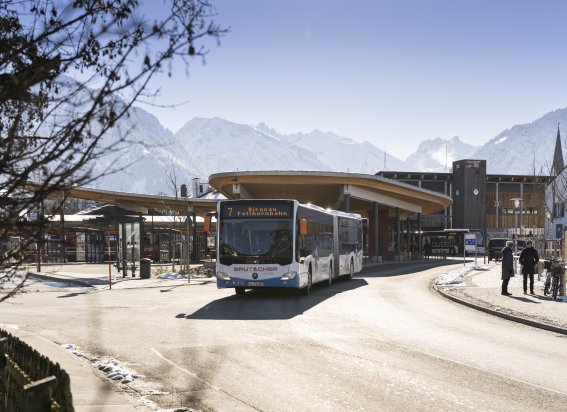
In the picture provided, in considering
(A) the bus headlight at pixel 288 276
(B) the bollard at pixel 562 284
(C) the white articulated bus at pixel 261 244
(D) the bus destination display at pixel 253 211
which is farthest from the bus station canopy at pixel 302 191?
(B) the bollard at pixel 562 284


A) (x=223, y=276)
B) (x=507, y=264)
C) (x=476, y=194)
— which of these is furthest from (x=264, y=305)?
(x=476, y=194)

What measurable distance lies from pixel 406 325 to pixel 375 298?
7167 millimetres

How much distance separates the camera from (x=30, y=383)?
5418 millimetres

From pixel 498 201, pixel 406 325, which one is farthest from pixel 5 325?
pixel 498 201

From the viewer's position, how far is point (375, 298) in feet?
75.6

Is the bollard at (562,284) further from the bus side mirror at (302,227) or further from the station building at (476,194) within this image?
the station building at (476,194)

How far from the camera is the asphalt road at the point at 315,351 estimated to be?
852 cm

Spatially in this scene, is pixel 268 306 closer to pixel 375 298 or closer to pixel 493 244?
pixel 375 298

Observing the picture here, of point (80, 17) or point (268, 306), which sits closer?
point (80, 17)

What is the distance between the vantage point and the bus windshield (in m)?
21.5

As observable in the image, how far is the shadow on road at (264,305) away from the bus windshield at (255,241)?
1.28 meters

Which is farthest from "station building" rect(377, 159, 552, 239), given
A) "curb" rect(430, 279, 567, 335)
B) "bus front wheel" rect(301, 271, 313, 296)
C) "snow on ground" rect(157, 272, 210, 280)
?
"curb" rect(430, 279, 567, 335)

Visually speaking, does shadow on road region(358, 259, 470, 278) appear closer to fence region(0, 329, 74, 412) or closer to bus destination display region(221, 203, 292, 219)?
bus destination display region(221, 203, 292, 219)

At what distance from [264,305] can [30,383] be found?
14.9m
